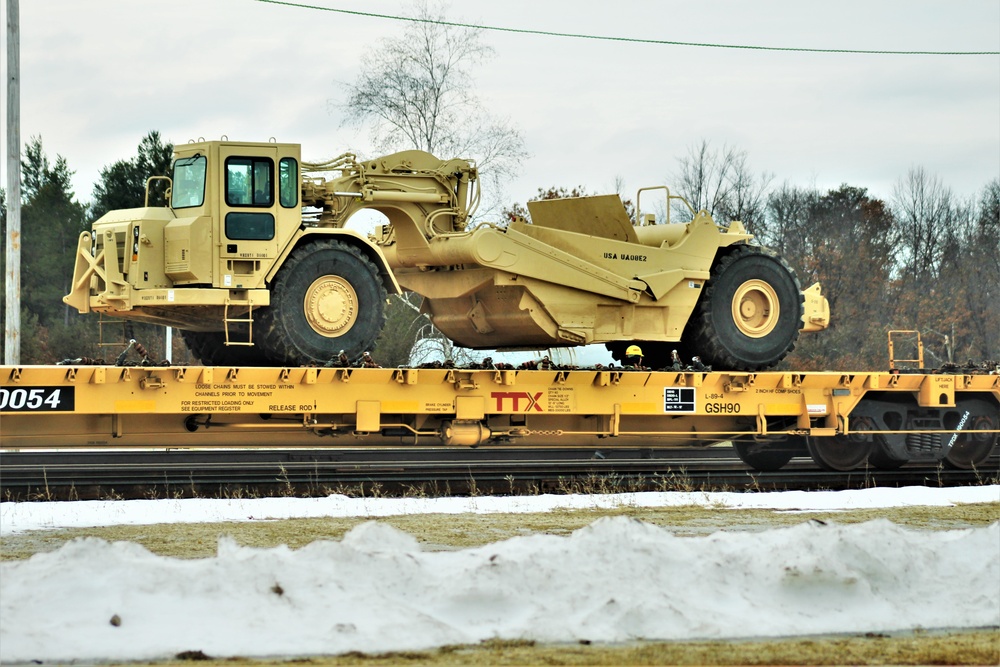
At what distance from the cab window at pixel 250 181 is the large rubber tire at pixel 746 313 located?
5684 mm

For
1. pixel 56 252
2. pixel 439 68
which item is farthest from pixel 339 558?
pixel 56 252

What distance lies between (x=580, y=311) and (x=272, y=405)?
3982 millimetres

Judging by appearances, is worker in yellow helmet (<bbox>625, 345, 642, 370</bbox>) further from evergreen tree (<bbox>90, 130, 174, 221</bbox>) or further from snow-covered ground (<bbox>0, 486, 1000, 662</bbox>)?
evergreen tree (<bbox>90, 130, 174, 221</bbox>)

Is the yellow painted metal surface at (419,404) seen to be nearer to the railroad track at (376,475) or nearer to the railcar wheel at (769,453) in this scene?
the railroad track at (376,475)

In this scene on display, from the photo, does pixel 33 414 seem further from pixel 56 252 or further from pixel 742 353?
pixel 56 252

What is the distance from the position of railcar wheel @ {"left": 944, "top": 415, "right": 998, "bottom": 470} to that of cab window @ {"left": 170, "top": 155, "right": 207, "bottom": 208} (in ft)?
34.9

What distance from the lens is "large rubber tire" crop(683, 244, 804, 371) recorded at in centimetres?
1636

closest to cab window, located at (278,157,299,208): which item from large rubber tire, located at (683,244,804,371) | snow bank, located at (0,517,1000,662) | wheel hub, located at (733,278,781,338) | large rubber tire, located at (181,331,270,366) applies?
large rubber tire, located at (181,331,270,366)

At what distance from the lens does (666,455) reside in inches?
845

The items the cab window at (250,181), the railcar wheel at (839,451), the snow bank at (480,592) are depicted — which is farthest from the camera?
the railcar wheel at (839,451)

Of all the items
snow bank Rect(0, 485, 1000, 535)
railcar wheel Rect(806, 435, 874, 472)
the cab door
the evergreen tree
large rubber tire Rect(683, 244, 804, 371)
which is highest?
the evergreen tree

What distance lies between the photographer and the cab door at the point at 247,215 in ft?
45.5

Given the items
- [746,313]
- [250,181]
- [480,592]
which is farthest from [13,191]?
[480,592]

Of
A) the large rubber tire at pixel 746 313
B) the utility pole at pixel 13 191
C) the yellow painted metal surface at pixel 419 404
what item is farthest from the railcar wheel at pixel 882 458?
the utility pole at pixel 13 191
